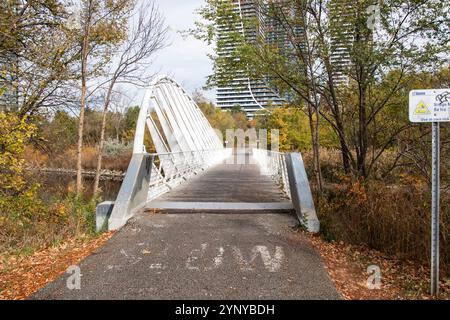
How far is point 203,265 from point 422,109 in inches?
119

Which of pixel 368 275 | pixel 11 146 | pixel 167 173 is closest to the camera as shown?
pixel 368 275

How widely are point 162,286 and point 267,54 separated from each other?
5728 millimetres

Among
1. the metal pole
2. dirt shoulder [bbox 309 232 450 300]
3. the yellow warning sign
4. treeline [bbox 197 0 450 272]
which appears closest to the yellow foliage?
treeline [bbox 197 0 450 272]

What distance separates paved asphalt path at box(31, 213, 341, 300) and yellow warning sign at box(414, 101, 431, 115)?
206cm

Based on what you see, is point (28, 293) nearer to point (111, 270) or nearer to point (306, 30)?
point (111, 270)

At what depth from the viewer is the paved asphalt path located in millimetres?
3580

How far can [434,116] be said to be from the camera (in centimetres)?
352

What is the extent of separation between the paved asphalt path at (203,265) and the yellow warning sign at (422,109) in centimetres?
206

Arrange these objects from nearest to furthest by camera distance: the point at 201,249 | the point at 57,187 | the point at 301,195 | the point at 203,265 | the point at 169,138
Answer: the point at 203,265, the point at 201,249, the point at 301,195, the point at 57,187, the point at 169,138

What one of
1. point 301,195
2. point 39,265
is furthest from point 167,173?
point 39,265

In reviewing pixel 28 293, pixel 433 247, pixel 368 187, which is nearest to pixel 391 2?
pixel 368 187

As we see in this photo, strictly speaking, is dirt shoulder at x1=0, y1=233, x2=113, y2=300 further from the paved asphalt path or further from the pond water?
the pond water

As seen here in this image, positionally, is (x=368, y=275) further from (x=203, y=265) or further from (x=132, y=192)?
(x=132, y=192)

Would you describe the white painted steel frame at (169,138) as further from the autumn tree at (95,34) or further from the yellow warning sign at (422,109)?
the yellow warning sign at (422,109)
